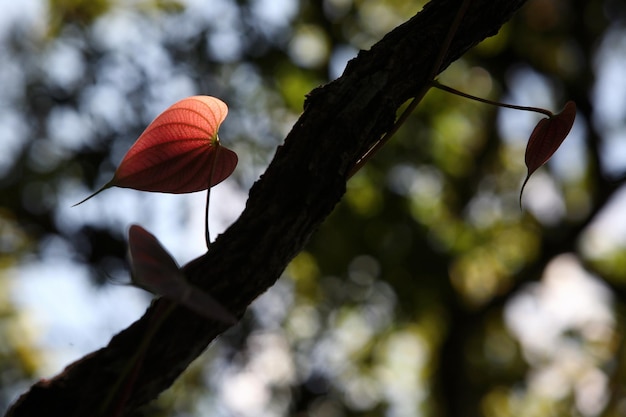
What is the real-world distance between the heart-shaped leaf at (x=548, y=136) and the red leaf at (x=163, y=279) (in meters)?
0.31

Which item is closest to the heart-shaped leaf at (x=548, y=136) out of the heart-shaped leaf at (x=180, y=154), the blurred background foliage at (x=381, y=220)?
the heart-shaped leaf at (x=180, y=154)

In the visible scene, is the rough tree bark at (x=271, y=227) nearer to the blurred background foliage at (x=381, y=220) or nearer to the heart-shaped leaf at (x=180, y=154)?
the heart-shaped leaf at (x=180, y=154)

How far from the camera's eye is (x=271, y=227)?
47 cm

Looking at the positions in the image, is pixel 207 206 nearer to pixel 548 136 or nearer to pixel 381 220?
pixel 548 136

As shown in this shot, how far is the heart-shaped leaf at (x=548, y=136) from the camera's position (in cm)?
58

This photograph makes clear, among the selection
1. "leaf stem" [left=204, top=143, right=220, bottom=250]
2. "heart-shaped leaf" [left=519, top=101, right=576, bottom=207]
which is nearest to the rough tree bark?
"leaf stem" [left=204, top=143, right=220, bottom=250]

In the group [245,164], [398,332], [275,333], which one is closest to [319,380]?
[275,333]

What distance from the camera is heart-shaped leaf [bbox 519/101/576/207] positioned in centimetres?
58

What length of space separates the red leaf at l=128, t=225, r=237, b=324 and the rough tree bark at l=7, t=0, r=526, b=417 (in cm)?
6

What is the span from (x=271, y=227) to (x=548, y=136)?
0.25 metres

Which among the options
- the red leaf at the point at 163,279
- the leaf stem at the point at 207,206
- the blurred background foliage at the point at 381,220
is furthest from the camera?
the blurred background foliage at the point at 381,220

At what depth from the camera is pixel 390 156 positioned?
3035 mm

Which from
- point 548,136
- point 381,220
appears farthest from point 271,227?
point 381,220

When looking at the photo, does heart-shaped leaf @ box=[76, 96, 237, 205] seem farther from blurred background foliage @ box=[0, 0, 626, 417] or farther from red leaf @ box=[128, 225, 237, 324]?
blurred background foliage @ box=[0, 0, 626, 417]
